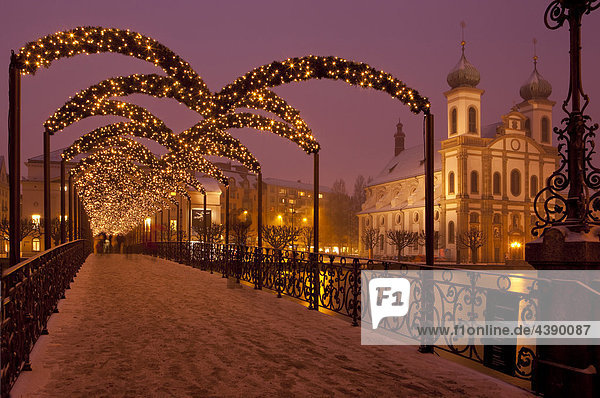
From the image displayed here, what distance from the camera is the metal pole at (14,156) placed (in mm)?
8227

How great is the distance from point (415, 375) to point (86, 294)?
9964 millimetres

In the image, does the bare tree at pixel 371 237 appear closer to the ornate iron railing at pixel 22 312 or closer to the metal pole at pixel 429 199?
the metal pole at pixel 429 199

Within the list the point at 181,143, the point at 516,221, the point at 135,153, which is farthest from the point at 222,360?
the point at 516,221

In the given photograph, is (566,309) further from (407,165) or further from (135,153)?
(407,165)

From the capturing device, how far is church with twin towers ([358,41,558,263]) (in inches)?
2479

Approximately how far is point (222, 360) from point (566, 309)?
152 inches

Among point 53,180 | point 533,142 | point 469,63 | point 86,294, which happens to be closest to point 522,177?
point 533,142

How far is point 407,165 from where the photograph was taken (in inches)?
3145

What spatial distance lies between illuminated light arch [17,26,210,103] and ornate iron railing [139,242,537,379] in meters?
4.85

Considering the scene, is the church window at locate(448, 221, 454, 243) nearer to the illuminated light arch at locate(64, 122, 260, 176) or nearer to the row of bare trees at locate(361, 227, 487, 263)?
the row of bare trees at locate(361, 227, 487, 263)

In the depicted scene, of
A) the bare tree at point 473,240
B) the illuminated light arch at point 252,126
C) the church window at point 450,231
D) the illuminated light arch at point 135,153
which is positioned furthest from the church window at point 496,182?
the illuminated light arch at point 252,126

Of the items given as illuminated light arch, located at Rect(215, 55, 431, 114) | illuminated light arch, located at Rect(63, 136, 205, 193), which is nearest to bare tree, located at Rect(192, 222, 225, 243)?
illuminated light arch, located at Rect(63, 136, 205, 193)

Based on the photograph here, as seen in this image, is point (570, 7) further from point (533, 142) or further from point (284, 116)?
point (533, 142)

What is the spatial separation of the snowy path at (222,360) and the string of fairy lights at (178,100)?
14.6 feet
